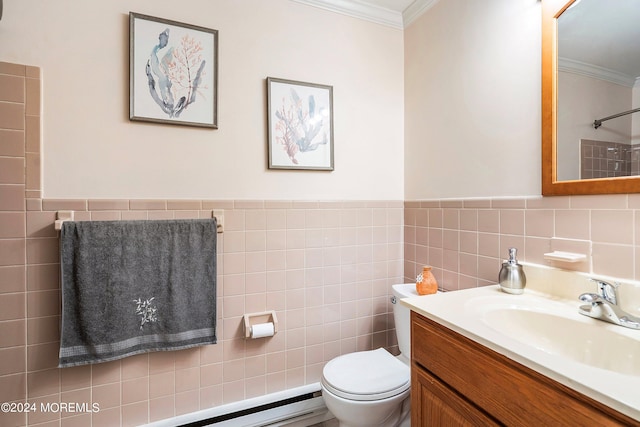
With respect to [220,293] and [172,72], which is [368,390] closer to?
[220,293]

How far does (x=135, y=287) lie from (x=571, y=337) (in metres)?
1.67

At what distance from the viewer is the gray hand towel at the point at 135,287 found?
4.14ft

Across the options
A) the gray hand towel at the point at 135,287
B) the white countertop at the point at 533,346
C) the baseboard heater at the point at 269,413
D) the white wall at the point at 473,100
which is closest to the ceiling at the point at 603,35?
the white wall at the point at 473,100

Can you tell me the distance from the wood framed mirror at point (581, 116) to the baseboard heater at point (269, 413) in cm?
156

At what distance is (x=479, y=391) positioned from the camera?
0.81 meters

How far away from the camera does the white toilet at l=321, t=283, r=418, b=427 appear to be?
1.25 meters

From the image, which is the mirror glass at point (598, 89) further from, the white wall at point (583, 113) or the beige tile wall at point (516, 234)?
the beige tile wall at point (516, 234)

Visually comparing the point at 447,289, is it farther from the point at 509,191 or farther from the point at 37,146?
the point at 37,146

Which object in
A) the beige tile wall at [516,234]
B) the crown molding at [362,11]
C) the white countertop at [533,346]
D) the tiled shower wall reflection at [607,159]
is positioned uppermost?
the crown molding at [362,11]

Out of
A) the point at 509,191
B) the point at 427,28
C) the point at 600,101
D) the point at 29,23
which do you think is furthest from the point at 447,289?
the point at 29,23

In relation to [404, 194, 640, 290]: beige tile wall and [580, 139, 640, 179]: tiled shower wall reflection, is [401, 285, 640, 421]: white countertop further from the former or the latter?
[580, 139, 640, 179]: tiled shower wall reflection

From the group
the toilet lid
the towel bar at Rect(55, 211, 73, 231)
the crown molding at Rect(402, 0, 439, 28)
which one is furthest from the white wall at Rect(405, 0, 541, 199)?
the towel bar at Rect(55, 211, 73, 231)

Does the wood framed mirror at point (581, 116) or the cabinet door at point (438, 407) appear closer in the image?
the cabinet door at point (438, 407)

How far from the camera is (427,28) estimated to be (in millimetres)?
1766
